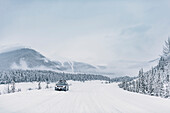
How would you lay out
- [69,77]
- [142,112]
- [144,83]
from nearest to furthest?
[142,112] → [144,83] → [69,77]

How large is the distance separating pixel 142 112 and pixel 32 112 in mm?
5944

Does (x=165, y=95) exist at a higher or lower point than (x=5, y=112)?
lower

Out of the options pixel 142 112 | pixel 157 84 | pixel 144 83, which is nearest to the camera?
pixel 142 112

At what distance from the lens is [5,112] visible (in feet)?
34.0

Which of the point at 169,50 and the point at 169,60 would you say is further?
the point at 169,60

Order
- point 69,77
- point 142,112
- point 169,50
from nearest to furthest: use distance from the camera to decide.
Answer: point 142,112
point 169,50
point 69,77

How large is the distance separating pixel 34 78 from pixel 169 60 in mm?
87436

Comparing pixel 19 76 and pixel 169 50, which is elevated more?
pixel 169 50

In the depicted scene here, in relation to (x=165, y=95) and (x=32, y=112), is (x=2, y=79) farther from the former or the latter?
(x=32, y=112)

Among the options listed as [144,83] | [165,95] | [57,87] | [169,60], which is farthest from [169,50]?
[57,87]

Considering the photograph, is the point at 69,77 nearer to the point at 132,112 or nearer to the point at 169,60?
the point at 169,60

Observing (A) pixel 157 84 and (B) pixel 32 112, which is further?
(A) pixel 157 84

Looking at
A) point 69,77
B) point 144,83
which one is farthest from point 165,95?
point 69,77

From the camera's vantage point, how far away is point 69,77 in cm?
19888
